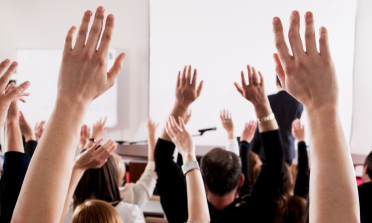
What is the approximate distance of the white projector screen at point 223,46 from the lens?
362 centimetres

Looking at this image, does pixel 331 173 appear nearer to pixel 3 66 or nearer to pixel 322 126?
pixel 322 126

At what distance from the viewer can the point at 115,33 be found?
13.7 feet

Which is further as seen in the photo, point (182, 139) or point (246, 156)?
point (246, 156)

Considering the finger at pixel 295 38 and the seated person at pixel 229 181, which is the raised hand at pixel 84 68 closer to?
the finger at pixel 295 38

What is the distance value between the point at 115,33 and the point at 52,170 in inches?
154

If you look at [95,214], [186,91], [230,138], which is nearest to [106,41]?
[95,214]

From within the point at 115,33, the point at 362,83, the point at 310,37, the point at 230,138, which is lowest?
the point at 230,138

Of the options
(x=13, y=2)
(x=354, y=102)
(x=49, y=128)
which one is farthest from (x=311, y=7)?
(x=13, y=2)

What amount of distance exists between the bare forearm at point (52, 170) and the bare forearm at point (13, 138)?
0.70 meters

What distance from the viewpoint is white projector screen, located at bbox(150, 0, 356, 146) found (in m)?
3.62

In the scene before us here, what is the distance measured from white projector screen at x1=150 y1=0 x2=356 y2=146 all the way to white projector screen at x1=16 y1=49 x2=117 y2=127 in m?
0.70

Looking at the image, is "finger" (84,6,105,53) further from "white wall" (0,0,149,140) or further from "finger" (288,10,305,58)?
"white wall" (0,0,149,140)

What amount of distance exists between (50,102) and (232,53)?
2762 mm

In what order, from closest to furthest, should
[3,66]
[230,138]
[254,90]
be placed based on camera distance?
[3,66], [254,90], [230,138]
